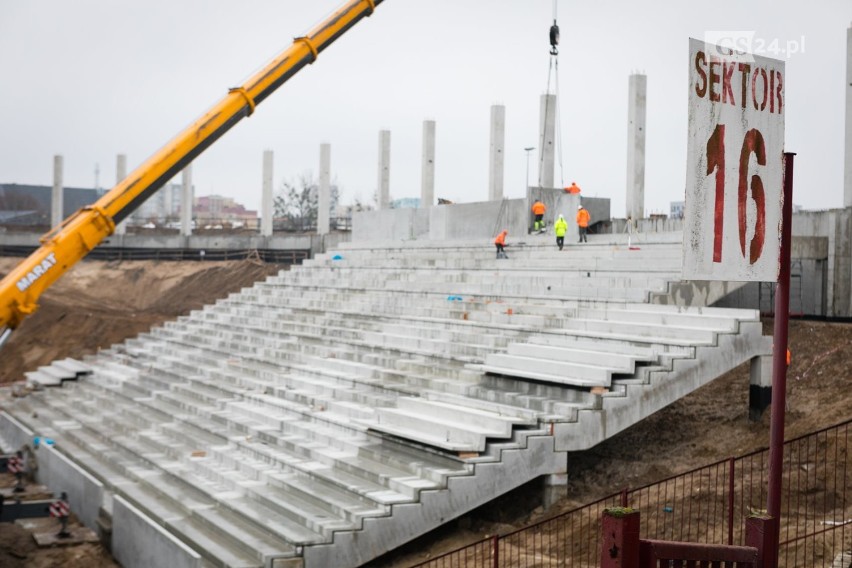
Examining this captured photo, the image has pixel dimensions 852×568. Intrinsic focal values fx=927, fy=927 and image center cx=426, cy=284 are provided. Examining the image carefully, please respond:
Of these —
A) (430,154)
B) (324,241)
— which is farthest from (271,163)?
(430,154)

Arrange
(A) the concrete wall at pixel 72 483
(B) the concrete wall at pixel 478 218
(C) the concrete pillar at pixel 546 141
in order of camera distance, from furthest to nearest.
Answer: (C) the concrete pillar at pixel 546 141, (B) the concrete wall at pixel 478 218, (A) the concrete wall at pixel 72 483

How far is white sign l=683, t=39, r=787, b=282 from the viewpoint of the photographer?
534 cm

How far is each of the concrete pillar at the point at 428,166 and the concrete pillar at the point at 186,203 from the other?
528 inches

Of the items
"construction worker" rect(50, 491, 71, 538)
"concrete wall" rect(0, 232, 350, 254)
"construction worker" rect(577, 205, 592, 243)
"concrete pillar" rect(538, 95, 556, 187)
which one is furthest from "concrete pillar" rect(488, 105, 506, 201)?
"construction worker" rect(50, 491, 71, 538)

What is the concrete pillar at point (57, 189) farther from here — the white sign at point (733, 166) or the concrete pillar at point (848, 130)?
the white sign at point (733, 166)

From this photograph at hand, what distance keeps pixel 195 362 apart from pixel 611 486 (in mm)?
11334

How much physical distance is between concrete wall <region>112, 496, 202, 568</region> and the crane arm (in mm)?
2913

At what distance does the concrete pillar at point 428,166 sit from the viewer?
3161 cm

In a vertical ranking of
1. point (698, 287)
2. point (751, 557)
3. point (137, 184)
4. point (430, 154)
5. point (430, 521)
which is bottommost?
point (430, 521)

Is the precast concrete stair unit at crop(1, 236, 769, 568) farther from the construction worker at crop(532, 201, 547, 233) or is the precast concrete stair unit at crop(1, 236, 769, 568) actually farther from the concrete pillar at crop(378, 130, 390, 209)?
the concrete pillar at crop(378, 130, 390, 209)

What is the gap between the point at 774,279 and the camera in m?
5.60

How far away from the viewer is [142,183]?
14703mm

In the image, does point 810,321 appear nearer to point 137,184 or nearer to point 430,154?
point 137,184

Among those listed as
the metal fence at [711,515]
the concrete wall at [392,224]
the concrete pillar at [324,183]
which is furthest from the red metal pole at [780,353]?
the concrete pillar at [324,183]
